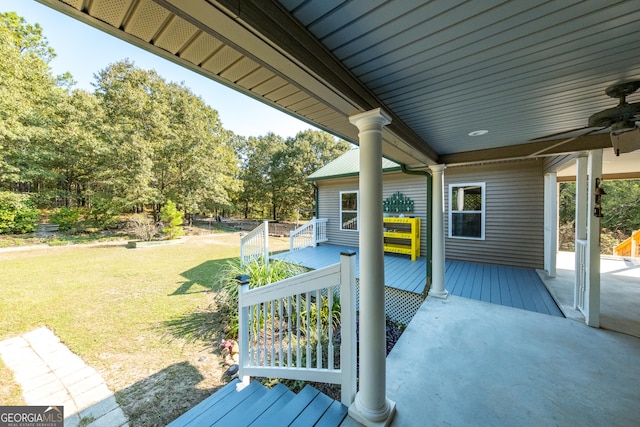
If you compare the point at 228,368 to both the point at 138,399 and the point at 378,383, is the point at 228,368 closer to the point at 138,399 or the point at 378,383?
the point at 138,399

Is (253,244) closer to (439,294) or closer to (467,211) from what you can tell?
(439,294)

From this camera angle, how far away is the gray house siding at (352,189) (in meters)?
6.55

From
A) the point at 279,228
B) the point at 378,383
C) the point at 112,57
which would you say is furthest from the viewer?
the point at 279,228

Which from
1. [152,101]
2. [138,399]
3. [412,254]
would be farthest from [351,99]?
[152,101]

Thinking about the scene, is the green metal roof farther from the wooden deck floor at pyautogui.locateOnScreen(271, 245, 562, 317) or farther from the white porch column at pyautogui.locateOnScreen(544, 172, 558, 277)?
the white porch column at pyautogui.locateOnScreen(544, 172, 558, 277)

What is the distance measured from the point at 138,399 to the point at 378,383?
102 inches

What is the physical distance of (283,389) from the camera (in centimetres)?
214

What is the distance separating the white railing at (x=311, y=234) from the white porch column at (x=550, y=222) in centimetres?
590

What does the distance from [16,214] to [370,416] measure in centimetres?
1681

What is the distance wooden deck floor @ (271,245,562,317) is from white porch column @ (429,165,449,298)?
300mm

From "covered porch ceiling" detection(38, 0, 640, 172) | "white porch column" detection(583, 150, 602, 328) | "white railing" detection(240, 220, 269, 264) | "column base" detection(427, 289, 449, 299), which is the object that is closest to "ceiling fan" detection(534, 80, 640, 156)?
"covered porch ceiling" detection(38, 0, 640, 172)

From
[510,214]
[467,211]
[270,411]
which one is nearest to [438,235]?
[467,211]

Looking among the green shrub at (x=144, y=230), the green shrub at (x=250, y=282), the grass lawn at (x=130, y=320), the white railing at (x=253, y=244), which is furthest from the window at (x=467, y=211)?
the green shrub at (x=144, y=230)

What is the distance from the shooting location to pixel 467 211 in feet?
19.6
